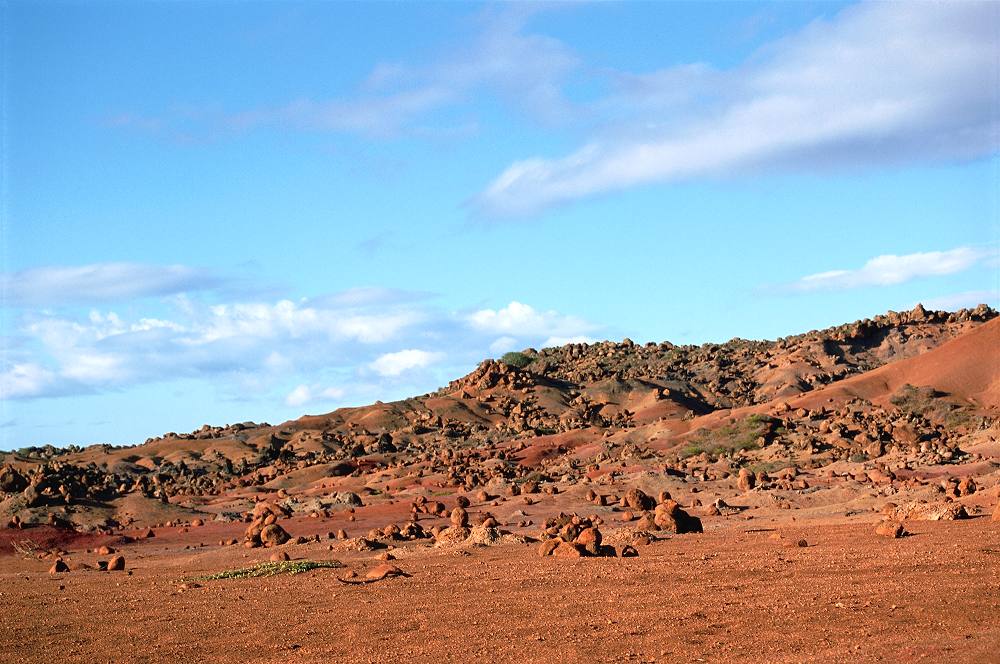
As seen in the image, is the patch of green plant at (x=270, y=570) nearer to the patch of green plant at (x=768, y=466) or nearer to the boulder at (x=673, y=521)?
the boulder at (x=673, y=521)

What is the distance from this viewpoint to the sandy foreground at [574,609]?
440 inches

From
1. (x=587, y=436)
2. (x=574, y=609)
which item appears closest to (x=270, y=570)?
(x=574, y=609)

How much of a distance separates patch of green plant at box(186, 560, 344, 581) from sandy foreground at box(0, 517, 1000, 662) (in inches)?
21.5

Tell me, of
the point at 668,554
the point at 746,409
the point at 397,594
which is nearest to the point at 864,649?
the point at 397,594

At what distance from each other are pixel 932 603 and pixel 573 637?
15.0ft

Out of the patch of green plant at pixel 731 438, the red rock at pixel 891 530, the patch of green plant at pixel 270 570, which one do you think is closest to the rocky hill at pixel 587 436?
the patch of green plant at pixel 731 438

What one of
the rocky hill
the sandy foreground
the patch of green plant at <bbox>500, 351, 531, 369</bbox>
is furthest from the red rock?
the patch of green plant at <bbox>500, 351, 531, 369</bbox>

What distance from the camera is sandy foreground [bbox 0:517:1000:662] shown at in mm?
11180

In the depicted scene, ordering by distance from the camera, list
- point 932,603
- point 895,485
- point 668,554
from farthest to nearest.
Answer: point 895,485
point 668,554
point 932,603

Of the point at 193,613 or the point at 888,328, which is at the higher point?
the point at 888,328

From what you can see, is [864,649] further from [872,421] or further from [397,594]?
[872,421]

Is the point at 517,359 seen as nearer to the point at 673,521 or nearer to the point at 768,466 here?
the point at 768,466

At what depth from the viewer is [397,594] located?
15.8 meters

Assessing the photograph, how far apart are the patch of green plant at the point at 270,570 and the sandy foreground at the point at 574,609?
55 cm
